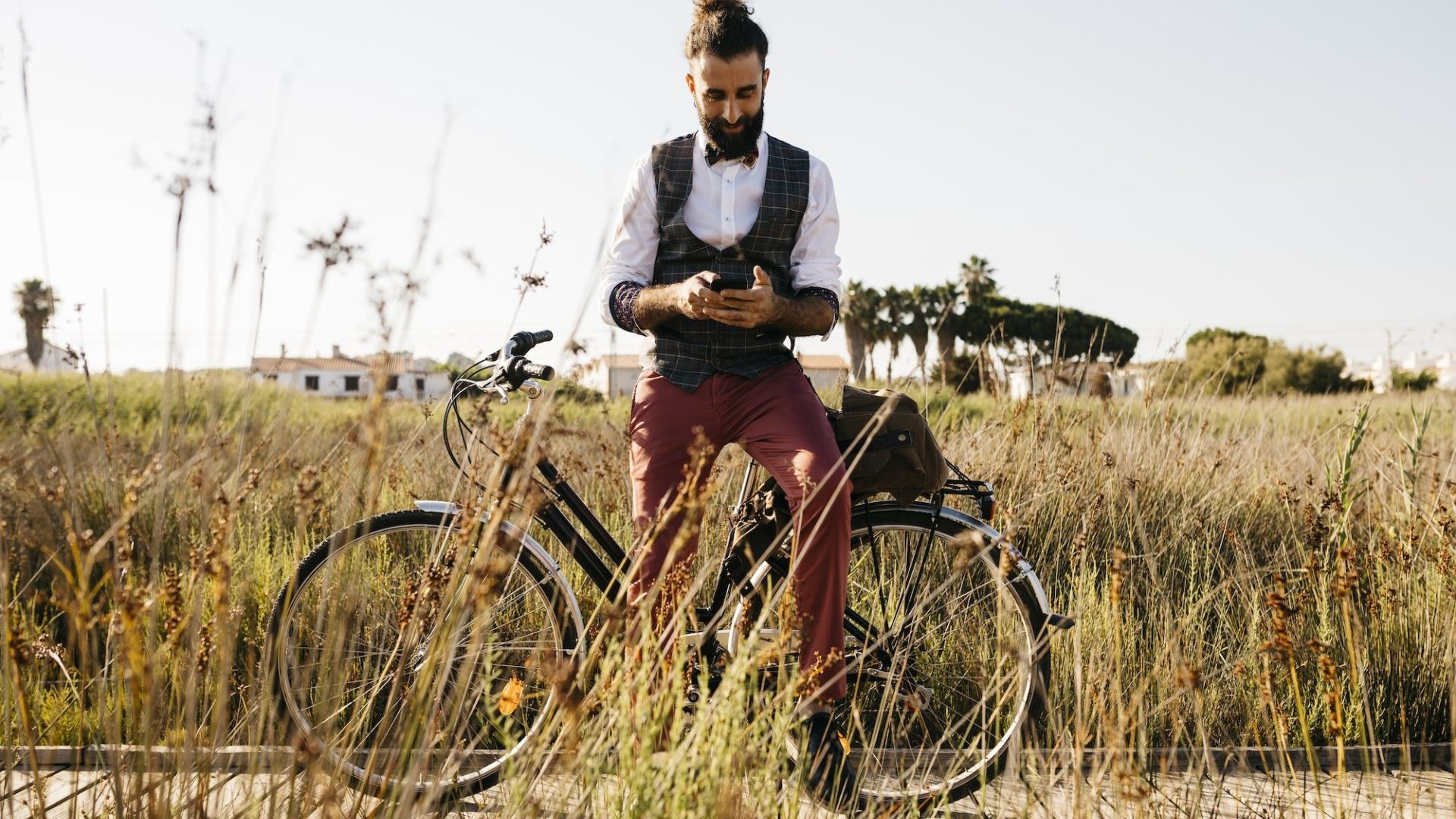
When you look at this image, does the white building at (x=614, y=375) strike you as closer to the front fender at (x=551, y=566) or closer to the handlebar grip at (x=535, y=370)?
the handlebar grip at (x=535, y=370)

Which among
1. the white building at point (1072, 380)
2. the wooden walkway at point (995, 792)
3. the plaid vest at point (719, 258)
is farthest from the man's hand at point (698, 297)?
the white building at point (1072, 380)

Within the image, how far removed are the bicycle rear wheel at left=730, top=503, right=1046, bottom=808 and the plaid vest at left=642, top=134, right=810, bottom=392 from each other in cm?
57

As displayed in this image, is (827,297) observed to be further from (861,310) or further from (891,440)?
(861,310)

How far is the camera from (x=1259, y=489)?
521cm

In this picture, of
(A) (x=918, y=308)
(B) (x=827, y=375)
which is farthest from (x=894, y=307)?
(B) (x=827, y=375)

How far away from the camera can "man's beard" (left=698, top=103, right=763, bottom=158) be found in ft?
8.97

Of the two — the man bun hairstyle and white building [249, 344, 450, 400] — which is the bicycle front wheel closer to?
white building [249, 344, 450, 400]

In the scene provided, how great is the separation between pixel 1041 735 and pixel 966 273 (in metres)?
56.8

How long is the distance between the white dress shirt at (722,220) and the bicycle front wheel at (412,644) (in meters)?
0.85

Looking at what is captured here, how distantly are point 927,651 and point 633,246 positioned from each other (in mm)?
1594

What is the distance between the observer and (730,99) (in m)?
2.66

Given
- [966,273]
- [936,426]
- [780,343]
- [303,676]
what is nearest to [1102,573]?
[936,426]

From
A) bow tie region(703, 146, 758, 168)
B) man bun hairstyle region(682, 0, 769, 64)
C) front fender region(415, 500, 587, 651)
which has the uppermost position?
man bun hairstyle region(682, 0, 769, 64)

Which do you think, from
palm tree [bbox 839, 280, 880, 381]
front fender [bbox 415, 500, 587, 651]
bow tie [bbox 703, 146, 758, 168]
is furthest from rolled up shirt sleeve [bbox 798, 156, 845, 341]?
palm tree [bbox 839, 280, 880, 381]
